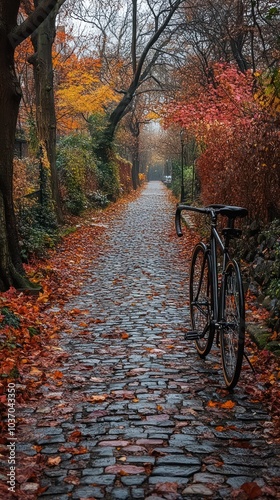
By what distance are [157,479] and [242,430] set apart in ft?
3.07

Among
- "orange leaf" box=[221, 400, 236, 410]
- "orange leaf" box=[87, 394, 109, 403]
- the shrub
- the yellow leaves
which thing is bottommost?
"orange leaf" box=[87, 394, 109, 403]

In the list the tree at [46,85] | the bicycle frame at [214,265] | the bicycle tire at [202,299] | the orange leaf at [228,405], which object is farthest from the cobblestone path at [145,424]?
the tree at [46,85]

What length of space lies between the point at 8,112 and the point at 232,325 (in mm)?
4782

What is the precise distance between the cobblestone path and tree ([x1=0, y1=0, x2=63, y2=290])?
1.38 metres

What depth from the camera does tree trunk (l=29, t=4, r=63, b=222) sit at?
13977 millimetres

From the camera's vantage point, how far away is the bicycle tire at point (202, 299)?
5.20 meters

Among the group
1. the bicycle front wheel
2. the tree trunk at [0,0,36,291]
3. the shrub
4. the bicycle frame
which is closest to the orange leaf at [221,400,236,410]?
the bicycle front wheel

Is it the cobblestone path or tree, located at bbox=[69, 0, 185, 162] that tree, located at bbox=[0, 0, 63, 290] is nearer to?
the cobblestone path

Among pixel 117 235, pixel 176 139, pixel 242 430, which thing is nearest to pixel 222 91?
pixel 117 235

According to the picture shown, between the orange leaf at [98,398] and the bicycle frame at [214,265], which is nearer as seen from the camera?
the orange leaf at [98,398]

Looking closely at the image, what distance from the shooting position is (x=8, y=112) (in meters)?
7.51

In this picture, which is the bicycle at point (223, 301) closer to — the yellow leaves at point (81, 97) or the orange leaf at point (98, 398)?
the orange leaf at point (98, 398)

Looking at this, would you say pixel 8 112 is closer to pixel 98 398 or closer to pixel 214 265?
pixel 214 265

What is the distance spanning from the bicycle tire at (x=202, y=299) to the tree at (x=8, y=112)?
9.50ft
